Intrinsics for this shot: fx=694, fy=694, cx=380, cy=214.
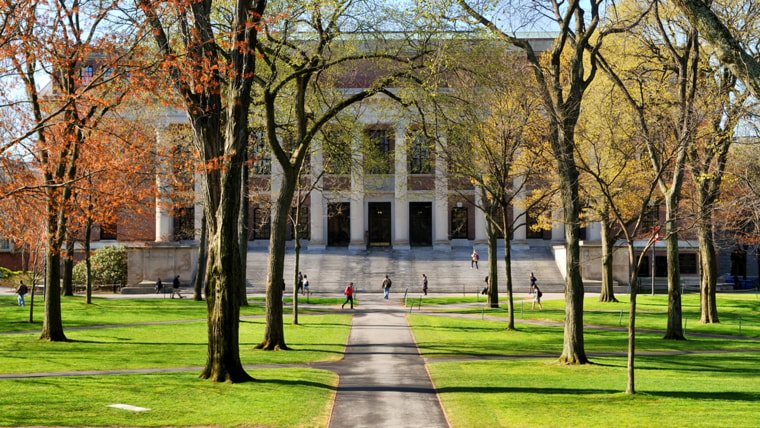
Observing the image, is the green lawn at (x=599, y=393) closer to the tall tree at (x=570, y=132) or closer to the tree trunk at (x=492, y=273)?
the tall tree at (x=570, y=132)

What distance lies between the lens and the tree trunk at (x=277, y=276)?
70.6 feet

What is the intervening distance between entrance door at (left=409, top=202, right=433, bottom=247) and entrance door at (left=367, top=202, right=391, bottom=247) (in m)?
2.25

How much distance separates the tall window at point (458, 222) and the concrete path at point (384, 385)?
38.3 m

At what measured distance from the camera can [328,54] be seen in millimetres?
25516

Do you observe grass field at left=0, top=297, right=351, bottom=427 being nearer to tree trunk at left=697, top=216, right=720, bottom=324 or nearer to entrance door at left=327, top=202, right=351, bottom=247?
tree trunk at left=697, top=216, right=720, bottom=324

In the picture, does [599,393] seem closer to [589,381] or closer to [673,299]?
[589,381]

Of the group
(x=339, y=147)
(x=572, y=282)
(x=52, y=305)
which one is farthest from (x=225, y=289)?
(x=339, y=147)

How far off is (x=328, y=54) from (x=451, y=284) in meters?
29.7

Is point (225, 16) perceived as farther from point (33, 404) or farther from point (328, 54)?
point (33, 404)

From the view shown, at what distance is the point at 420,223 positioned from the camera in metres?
67.8

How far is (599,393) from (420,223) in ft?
174

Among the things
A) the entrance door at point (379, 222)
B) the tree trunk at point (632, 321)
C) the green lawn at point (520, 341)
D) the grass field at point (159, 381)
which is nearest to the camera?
the grass field at point (159, 381)

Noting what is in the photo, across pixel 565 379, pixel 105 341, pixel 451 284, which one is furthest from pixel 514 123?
pixel 451 284

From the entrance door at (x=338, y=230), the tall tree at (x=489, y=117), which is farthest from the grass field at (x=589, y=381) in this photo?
the entrance door at (x=338, y=230)
